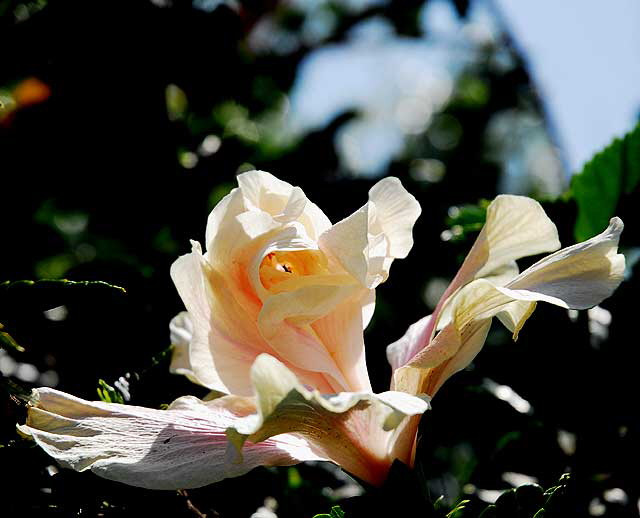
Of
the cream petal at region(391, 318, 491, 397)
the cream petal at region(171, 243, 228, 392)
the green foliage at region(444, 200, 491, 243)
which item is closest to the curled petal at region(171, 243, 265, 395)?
the cream petal at region(171, 243, 228, 392)

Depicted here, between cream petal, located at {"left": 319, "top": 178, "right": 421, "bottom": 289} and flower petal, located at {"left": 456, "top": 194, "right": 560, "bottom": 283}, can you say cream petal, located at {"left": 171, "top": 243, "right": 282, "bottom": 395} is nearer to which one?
cream petal, located at {"left": 319, "top": 178, "right": 421, "bottom": 289}

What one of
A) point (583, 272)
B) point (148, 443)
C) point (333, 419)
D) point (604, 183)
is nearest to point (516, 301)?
point (583, 272)

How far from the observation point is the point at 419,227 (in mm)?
1150

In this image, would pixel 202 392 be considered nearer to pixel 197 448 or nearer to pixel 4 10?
pixel 197 448

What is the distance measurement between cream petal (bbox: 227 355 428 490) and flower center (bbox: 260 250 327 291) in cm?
11

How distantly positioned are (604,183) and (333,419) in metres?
0.59

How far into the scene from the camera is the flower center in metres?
0.59

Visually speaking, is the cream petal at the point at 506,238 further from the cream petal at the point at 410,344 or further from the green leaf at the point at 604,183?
the green leaf at the point at 604,183

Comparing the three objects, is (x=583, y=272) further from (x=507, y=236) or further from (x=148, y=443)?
(x=148, y=443)

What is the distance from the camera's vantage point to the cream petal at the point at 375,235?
1.81 feet

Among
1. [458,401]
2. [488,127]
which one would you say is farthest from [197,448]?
[488,127]

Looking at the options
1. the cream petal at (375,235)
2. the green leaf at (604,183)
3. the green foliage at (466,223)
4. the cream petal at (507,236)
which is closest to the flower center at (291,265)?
the cream petal at (375,235)

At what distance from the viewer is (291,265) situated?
0.60 meters

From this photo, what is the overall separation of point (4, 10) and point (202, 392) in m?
0.67
